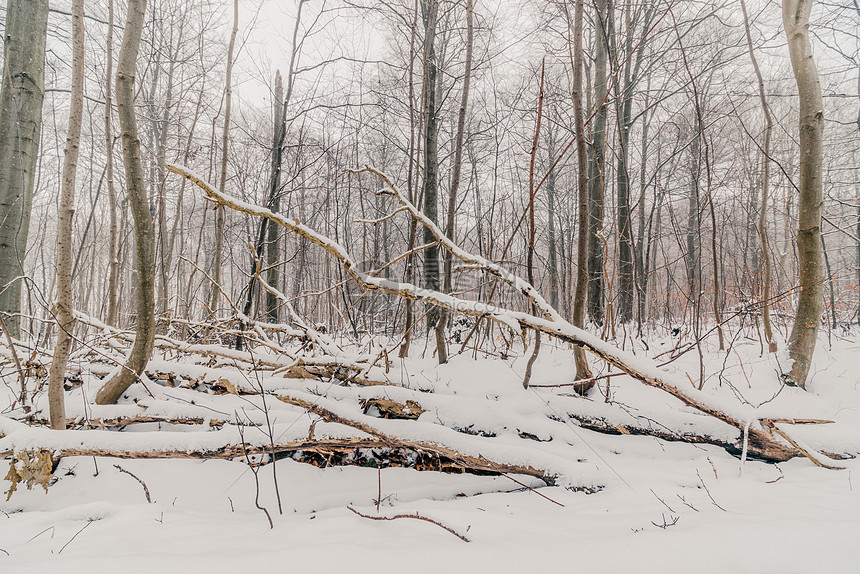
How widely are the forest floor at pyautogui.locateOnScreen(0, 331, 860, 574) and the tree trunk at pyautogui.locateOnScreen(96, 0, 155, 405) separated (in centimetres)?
14

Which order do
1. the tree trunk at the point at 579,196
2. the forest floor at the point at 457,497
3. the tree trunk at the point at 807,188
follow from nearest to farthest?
1. the forest floor at the point at 457,497
2. the tree trunk at the point at 579,196
3. the tree trunk at the point at 807,188

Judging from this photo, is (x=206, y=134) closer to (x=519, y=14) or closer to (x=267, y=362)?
(x=519, y=14)

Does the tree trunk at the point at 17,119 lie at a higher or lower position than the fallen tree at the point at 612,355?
higher

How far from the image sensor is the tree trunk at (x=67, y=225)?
1.55 metres

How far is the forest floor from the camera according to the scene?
99 cm

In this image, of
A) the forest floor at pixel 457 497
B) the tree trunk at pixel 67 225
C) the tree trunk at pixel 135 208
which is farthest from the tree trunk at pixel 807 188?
the tree trunk at pixel 67 225

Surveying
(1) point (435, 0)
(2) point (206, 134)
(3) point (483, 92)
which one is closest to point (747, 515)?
(1) point (435, 0)

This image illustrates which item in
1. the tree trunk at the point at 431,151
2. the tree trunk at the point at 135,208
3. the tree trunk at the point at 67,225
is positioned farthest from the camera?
the tree trunk at the point at 431,151

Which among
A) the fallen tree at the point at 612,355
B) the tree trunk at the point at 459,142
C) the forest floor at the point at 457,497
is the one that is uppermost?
the tree trunk at the point at 459,142

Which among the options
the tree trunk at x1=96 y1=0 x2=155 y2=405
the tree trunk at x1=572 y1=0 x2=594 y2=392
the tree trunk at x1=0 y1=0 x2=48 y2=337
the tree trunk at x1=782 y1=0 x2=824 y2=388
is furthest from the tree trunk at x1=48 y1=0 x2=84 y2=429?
the tree trunk at x1=782 y1=0 x2=824 y2=388

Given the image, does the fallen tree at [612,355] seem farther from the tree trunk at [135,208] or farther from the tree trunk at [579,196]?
the tree trunk at [579,196]

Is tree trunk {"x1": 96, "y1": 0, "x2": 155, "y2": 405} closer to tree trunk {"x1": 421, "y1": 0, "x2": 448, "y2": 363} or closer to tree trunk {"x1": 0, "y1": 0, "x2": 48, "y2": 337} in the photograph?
tree trunk {"x1": 421, "y1": 0, "x2": 448, "y2": 363}

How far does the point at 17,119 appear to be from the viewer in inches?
128

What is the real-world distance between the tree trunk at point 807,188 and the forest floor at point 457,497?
37 cm
